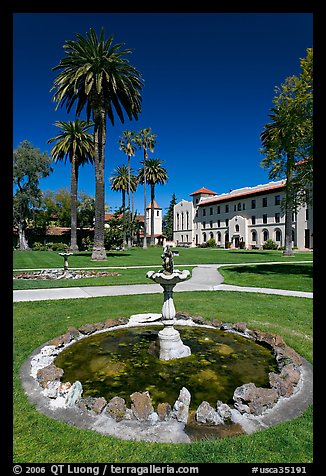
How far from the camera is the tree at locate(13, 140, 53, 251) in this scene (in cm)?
4343

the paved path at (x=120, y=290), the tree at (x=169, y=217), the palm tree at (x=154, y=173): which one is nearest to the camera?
the paved path at (x=120, y=290)

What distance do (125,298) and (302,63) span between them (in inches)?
608

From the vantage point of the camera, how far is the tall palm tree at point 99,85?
23.4 metres

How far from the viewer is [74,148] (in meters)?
37.3

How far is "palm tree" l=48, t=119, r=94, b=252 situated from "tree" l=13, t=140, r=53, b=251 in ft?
22.8

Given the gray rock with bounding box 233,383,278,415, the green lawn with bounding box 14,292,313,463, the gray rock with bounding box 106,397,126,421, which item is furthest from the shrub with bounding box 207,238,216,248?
the gray rock with bounding box 106,397,126,421

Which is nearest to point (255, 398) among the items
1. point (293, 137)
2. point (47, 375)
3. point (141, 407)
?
point (141, 407)

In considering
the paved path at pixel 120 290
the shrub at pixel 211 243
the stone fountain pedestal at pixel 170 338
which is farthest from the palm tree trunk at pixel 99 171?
the shrub at pixel 211 243

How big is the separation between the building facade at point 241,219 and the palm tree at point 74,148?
2847 centimetres

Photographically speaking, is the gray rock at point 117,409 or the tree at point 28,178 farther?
the tree at point 28,178

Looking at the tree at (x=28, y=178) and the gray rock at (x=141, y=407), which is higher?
the tree at (x=28, y=178)

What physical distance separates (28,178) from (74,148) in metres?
12.2

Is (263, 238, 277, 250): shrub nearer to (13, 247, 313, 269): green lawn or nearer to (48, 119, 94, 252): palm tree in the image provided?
(13, 247, 313, 269): green lawn

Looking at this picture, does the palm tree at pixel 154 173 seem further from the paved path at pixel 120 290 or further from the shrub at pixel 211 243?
the paved path at pixel 120 290
